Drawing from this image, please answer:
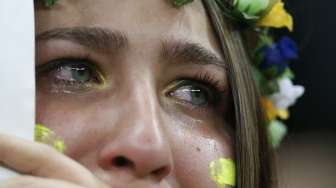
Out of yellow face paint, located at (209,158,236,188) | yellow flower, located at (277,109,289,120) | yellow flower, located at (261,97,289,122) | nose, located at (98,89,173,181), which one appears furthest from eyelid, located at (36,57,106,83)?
yellow flower, located at (277,109,289,120)

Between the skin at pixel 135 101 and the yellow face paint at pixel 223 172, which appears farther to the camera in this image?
the yellow face paint at pixel 223 172

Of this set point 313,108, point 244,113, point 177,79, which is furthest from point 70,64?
point 313,108

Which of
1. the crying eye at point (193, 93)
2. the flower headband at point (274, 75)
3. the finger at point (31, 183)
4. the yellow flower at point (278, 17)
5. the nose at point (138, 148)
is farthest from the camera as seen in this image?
the flower headband at point (274, 75)

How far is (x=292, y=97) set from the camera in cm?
240

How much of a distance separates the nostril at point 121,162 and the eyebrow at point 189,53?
0.33 meters

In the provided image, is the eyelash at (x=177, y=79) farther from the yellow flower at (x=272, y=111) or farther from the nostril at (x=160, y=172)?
the yellow flower at (x=272, y=111)

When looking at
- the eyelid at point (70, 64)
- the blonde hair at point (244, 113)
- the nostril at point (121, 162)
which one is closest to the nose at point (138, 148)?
the nostril at point (121, 162)

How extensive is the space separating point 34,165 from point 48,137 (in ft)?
1.11

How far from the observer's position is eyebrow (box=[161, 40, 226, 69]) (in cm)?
173

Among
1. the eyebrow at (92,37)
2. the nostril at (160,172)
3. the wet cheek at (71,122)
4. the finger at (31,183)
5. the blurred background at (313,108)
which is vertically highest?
the eyebrow at (92,37)

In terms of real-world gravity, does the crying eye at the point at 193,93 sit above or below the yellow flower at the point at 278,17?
below

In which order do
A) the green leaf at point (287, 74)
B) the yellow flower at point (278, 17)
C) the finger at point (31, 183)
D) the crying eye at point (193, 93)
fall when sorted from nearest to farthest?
the finger at point (31, 183) < the crying eye at point (193, 93) < the yellow flower at point (278, 17) < the green leaf at point (287, 74)

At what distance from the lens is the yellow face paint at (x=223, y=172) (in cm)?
174

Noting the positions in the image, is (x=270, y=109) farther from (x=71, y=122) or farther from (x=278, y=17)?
(x=71, y=122)
